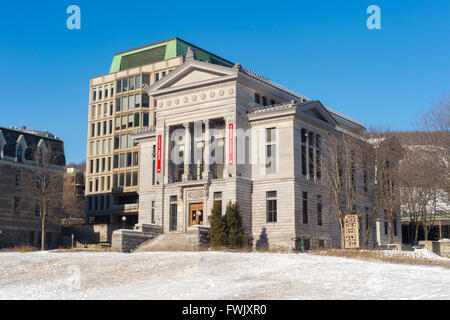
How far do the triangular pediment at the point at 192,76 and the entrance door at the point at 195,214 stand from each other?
40.4ft

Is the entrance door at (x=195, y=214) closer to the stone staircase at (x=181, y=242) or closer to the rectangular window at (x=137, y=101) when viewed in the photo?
the stone staircase at (x=181, y=242)

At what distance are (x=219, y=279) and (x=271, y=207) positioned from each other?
31099 mm

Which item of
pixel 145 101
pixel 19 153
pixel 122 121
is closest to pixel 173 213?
pixel 19 153

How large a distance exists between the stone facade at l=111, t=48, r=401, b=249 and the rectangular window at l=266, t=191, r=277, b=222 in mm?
97

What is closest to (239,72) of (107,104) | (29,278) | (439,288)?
(29,278)

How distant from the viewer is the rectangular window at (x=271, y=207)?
57.5m

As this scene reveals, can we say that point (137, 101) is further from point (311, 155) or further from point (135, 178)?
point (311, 155)

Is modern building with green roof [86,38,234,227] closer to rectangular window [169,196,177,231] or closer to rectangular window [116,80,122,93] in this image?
rectangular window [116,80,122,93]

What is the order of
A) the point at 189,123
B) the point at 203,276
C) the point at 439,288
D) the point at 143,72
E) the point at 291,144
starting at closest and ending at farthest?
the point at 439,288 → the point at 203,276 → the point at 291,144 → the point at 189,123 → the point at 143,72

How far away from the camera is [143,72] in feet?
317

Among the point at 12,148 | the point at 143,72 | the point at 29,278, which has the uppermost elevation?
the point at 143,72

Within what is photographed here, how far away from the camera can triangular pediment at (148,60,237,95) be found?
59000 mm
